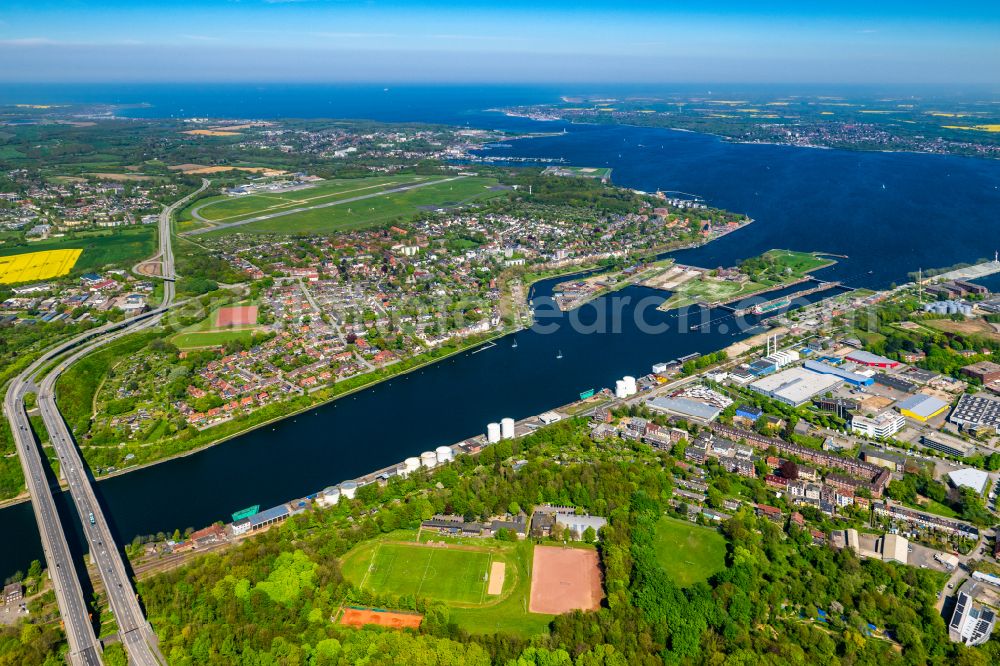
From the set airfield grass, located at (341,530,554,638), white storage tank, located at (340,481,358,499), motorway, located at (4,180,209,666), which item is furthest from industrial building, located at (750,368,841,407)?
motorway, located at (4,180,209,666)

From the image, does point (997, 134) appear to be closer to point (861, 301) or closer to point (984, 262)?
point (984, 262)

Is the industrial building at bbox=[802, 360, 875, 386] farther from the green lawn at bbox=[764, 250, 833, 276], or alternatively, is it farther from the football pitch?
the football pitch

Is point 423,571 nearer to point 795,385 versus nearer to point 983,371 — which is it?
point 795,385

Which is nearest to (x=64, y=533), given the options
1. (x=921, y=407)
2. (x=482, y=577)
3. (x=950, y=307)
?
(x=482, y=577)

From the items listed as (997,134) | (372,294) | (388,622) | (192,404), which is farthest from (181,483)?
(997,134)

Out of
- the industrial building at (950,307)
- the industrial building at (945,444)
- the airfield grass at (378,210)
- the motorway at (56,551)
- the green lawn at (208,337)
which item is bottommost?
the motorway at (56,551)

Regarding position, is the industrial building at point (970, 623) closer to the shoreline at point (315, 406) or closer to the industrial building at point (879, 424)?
the industrial building at point (879, 424)

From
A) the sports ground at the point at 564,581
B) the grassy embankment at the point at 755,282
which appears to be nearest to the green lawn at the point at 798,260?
the grassy embankment at the point at 755,282
